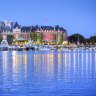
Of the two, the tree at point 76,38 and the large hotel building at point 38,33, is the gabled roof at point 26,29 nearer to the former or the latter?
the large hotel building at point 38,33

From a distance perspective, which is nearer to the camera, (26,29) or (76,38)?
(26,29)

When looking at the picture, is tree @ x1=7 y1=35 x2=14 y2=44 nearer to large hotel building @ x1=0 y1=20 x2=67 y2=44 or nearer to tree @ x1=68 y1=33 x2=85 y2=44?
large hotel building @ x1=0 y1=20 x2=67 y2=44

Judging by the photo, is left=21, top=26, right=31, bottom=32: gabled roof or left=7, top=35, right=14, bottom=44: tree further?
left=21, top=26, right=31, bottom=32: gabled roof

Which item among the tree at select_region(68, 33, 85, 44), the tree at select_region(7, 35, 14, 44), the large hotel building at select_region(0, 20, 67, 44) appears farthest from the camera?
the tree at select_region(68, 33, 85, 44)

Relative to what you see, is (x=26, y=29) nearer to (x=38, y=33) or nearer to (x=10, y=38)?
(x=38, y=33)

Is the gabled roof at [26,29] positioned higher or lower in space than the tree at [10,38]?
higher

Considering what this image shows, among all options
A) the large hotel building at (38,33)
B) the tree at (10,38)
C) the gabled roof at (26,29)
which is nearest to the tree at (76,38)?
the large hotel building at (38,33)

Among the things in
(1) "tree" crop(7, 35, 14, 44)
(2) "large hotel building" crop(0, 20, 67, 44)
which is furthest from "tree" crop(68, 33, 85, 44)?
(1) "tree" crop(7, 35, 14, 44)

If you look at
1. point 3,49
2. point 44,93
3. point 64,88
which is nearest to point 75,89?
point 64,88

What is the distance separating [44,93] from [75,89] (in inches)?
71.4

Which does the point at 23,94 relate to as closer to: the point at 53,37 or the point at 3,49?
the point at 3,49

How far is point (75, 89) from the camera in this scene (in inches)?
730

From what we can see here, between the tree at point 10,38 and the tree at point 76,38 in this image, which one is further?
the tree at point 76,38

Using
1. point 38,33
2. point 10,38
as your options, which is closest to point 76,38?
point 38,33
